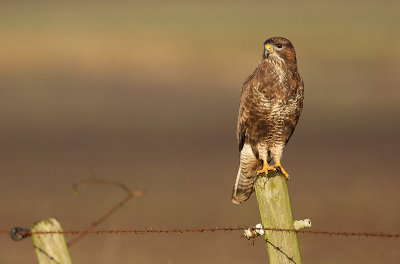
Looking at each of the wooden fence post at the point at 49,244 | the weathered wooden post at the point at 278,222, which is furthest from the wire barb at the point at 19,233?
the weathered wooden post at the point at 278,222

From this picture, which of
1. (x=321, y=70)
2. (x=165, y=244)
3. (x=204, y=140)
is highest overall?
(x=321, y=70)

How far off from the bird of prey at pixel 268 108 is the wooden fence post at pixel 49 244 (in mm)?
2979

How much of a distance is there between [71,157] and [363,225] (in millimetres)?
9503

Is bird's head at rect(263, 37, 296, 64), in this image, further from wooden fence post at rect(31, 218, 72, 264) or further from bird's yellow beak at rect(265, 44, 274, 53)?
wooden fence post at rect(31, 218, 72, 264)

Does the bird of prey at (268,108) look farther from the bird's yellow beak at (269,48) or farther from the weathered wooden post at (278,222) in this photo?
the weathered wooden post at (278,222)

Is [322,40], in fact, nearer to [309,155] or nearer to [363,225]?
[309,155]

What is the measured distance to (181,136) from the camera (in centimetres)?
2597

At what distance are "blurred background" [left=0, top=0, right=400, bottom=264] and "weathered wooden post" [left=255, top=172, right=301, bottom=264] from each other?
1061 millimetres

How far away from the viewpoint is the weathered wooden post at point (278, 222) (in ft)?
17.9

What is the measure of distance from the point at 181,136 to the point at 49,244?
21178 mm

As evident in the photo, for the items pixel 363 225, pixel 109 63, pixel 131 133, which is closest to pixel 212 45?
pixel 109 63

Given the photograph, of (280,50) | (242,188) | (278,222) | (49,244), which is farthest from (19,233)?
(280,50)

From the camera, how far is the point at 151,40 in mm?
49906

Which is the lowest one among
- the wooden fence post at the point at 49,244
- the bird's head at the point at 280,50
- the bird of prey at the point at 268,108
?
the wooden fence post at the point at 49,244
